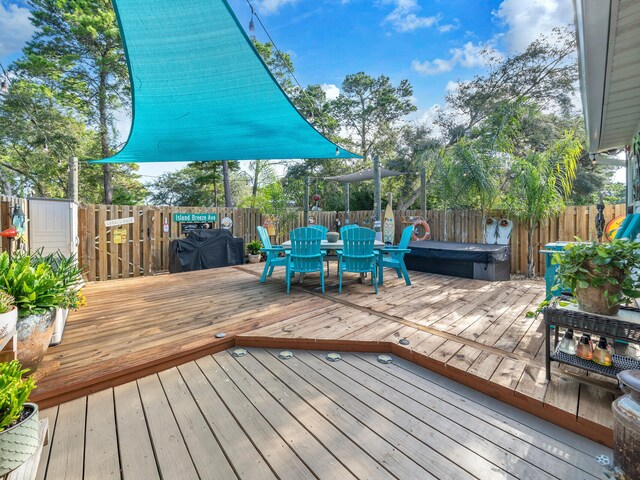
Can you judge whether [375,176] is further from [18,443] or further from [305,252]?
[18,443]

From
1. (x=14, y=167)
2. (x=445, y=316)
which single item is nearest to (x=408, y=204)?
(x=445, y=316)

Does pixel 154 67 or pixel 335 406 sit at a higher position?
pixel 154 67

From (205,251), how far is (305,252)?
3.24m

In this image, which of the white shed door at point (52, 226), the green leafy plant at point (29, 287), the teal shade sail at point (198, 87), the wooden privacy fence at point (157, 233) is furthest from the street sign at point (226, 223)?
the green leafy plant at point (29, 287)

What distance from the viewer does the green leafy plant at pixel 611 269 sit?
4.96 feet

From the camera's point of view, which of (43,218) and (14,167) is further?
(14,167)

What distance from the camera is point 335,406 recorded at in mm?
1634

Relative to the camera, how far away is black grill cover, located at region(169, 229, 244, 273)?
6.00 metres

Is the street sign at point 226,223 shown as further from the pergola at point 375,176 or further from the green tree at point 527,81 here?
the green tree at point 527,81

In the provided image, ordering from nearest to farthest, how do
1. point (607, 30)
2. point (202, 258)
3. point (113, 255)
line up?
point (607, 30), point (113, 255), point (202, 258)

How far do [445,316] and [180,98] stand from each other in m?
3.77

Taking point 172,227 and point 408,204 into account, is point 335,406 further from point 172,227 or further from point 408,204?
point 408,204

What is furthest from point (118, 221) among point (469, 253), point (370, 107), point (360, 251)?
point (370, 107)

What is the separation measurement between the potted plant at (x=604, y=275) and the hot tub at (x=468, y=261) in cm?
328
